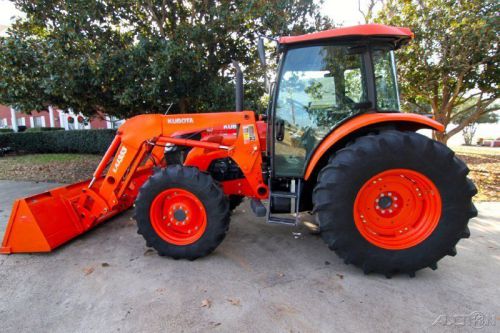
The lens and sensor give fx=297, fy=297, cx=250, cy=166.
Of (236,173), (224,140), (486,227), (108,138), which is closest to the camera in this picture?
(224,140)

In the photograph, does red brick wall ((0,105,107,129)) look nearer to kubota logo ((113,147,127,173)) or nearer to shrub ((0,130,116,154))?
shrub ((0,130,116,154))

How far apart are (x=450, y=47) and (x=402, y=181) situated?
548cm

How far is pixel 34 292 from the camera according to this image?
2.60 meters

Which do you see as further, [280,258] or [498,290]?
[280,258]

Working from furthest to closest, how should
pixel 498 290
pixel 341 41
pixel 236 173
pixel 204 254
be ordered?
pixel 236 173 < pixel 204 254 < pixel 341 41 < pixel 498 290

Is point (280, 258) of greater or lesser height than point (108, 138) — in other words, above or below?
below

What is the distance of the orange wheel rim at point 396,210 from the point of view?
2.71 meters

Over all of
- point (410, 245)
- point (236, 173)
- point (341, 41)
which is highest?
point (341, 41)

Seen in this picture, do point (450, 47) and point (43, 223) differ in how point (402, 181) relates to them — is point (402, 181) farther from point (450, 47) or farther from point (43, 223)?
point (450, 47)

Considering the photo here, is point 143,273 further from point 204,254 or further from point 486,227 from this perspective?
point 486,227

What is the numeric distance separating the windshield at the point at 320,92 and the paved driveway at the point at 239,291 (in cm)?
104

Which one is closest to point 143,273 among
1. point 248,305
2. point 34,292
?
point 34,292

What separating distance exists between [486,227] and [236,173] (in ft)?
11.3

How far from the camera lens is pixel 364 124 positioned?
2.66 metres
